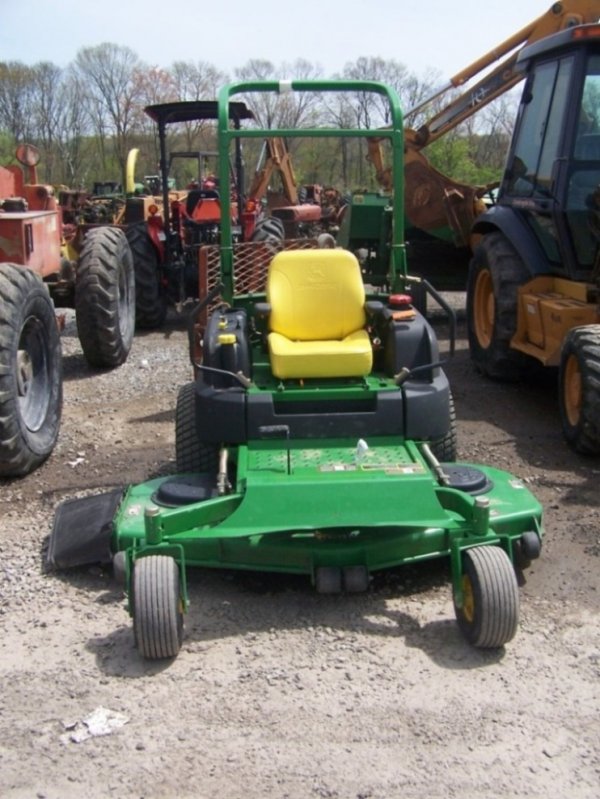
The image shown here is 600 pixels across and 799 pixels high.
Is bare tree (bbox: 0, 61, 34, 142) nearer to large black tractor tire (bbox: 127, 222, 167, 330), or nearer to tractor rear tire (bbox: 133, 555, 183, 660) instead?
large black tractor tire (bbox: 127, 222, 167, 330)

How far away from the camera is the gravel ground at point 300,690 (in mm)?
2789

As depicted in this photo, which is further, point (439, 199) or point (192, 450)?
point (439, 199)

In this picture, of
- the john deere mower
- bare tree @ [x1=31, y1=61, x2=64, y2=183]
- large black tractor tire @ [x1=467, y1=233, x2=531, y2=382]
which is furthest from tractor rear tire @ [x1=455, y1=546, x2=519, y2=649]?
bare tree @ [x1=31, y1=61, x2=64, y2=183]

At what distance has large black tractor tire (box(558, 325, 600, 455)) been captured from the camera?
5375mm

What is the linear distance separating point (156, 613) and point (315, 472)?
0.96 metres

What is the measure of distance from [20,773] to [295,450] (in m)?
1.93

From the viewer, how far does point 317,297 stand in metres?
4.90

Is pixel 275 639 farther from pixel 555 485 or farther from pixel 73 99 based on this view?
pixel 73 99

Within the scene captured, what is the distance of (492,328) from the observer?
7430 millimetres

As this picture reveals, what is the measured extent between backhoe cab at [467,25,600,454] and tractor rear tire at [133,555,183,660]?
2.90 metres

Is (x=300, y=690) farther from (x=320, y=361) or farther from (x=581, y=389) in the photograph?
(x=581, y=389)

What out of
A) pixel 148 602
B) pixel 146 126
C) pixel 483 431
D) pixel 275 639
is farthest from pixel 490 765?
pixel 146 126

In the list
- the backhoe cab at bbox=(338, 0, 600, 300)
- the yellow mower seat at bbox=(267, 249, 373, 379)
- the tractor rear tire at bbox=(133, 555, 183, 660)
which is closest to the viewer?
the tractor rear tire at bbox=(133, 555, 183, 660)

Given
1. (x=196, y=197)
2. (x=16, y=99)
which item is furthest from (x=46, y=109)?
(x=196, y=197)
